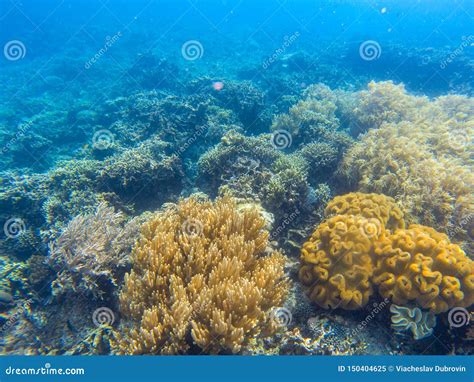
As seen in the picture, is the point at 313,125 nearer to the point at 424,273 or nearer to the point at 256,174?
the point at 256,174

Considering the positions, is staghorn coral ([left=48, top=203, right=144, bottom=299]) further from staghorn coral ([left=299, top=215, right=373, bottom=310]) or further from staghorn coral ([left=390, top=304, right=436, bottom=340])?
staghorn coral ([left=390, top=304, right=436, bottom=340])

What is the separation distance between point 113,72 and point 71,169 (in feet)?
61.4

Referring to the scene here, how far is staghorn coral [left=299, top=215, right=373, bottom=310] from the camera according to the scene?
374cm

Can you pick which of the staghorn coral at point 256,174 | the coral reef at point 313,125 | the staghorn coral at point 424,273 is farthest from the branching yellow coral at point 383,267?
the coral reef at point 313,125

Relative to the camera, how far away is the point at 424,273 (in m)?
3.56

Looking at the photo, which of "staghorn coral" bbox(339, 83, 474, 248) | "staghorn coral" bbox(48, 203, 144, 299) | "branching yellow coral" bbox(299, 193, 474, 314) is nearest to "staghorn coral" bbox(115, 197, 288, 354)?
"branching yellow coral" bbox(299, 193, 474, 314)

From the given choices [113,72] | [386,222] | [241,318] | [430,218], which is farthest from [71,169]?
[113,72]

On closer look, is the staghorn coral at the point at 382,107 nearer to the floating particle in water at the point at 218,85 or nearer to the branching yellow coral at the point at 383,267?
the floating particle in water at the point at 218,85

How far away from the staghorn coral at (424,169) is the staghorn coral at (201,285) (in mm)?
3295

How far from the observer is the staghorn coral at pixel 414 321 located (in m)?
3.60

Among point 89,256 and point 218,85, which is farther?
point 218,85

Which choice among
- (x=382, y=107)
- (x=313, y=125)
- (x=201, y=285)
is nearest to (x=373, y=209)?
(x=201, y=285)

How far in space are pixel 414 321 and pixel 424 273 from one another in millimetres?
662

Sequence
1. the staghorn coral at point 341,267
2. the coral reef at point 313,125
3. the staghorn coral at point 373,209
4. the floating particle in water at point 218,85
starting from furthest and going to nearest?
the floating particle in water at point 218,85
the coral reef at point 313,125
the staghorn coral at point 373,209
the staghorn coral at point 341,267
